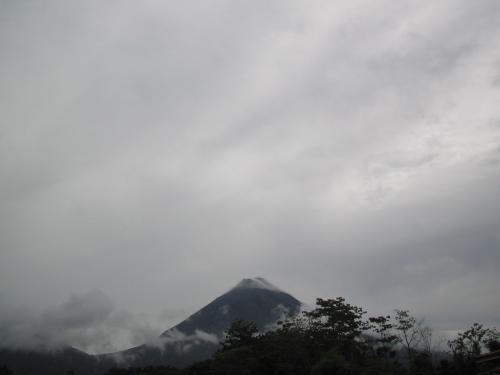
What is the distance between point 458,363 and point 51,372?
188 metres

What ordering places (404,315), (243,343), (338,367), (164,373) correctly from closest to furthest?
(338,367)
(404,315)
(243,343)
(164,373)

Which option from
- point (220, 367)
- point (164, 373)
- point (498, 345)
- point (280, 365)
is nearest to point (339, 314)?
point (280, 365)

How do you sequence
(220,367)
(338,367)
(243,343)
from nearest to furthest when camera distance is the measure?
(338,367) < (220,367) < (243,343)

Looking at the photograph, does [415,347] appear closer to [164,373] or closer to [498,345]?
[498,345]

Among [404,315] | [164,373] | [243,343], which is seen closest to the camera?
[404,315]

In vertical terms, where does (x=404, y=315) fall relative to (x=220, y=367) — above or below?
above

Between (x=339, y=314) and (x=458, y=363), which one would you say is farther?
(x=458, y=363)

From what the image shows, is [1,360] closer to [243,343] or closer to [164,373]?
[164,373]

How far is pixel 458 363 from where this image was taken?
157 feet

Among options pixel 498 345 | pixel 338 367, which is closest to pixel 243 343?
pixel 338 367

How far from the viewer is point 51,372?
188 m

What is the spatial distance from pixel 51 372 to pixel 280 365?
18088 centimetres

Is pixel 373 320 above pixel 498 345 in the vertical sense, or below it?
above

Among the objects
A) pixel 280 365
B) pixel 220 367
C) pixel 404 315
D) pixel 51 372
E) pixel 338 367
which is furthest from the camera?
pixel 51 372
